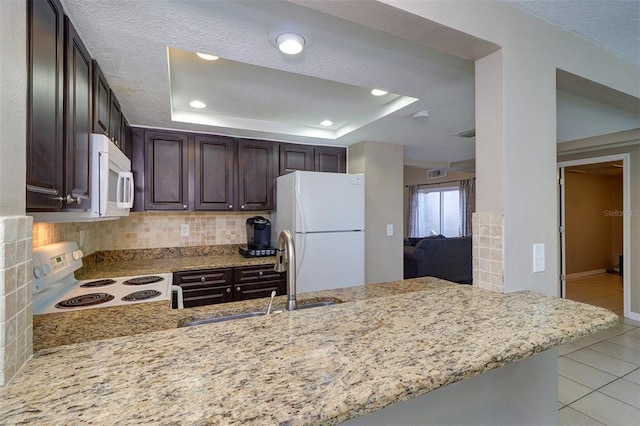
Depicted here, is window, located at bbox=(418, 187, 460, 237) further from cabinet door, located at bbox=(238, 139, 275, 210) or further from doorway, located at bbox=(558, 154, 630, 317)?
cabinet door, located at bbox=(238, 139, 275, 210)

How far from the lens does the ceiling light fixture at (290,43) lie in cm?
146

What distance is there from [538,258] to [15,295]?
1.89 metres

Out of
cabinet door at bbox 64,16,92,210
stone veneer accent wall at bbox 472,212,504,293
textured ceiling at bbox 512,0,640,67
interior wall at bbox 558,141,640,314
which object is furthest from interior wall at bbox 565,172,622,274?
cabinet door at bbox 64,16,92,210

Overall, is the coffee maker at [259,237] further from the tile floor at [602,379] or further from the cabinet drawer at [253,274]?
the tile floor at [602,379]

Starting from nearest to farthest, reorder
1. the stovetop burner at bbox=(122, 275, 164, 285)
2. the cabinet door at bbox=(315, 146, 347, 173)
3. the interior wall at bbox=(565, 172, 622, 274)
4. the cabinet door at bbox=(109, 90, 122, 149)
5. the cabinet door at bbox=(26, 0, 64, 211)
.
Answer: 1. the cabinet door at bbox=(26, 0, 64, 211)
2. the cabinet door at bbox=(109, 90, 122, 149)
3. the stovetop burner at bbox=(122, 275, 164, 285)
4. the cabinet door at bbox=(315, 146, 347, 173)
5. the interior wall at bbox=(565, 172, 622, 274)

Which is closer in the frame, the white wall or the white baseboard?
the white wall

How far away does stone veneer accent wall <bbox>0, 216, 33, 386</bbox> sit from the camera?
630mm

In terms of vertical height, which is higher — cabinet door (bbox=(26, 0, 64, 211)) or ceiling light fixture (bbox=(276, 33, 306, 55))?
ceiling light fixture (bbox=(276, 33, 306, 55))

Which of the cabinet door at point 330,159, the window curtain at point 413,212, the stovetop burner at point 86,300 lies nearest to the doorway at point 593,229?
the window curtain at point 413,212

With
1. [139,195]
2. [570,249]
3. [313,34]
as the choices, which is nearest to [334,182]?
[313,34]

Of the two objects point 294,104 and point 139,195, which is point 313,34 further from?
point 139,195

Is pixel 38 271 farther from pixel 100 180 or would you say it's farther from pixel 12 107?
pixel 12 107

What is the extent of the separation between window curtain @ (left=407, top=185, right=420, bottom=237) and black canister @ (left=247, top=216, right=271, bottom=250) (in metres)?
5.56

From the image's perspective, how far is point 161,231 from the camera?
3.24 m
